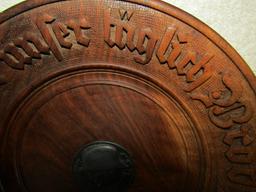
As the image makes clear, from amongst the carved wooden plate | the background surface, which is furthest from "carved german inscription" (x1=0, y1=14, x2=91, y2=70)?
the background surface

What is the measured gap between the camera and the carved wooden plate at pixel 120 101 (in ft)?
2.76

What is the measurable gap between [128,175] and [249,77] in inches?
18.6

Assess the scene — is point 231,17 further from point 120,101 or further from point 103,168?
point 103,168

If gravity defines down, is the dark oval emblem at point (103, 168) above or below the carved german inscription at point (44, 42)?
below

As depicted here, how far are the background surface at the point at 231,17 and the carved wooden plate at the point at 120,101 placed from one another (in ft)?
0.19

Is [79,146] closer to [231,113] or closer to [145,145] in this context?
[145,145]

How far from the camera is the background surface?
34.7 inches

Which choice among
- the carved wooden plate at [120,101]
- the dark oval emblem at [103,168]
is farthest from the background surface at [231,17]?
the dark oval emblem at [103,168]

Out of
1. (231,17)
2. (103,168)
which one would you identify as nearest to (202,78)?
(231,17)

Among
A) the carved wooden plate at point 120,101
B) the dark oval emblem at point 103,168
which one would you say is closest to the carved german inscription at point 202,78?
the carved wooden plate at point 120,101

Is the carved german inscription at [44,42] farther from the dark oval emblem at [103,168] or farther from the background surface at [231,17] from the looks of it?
the dark oval emblem at [103,168]

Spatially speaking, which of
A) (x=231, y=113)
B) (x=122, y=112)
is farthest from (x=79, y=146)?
(x=231, y=113)

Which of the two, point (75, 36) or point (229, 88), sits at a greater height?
point (75, 36)

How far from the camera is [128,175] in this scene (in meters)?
0.90
